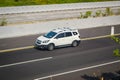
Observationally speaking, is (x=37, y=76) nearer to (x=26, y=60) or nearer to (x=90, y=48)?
(x=26, y=60)

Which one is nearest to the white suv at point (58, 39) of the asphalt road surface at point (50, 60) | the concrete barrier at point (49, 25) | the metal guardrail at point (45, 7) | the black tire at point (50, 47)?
the black tire at point (50, 47)

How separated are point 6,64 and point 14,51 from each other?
3.71 meters

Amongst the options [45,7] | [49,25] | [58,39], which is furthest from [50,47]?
[45,7]

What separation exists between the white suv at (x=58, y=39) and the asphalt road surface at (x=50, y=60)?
1.44 feet

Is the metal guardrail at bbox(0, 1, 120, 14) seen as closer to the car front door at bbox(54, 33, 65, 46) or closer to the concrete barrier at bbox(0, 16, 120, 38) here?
the concrete barrier at bbox(0, 16, 120, 38)

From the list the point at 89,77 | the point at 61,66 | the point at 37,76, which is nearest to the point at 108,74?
the point at 89,77

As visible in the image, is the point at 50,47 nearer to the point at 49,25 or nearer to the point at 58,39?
the point at 58,39

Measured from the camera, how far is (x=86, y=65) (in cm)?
2220

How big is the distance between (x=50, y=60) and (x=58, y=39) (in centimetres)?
371

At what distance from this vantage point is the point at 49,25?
1276 inches

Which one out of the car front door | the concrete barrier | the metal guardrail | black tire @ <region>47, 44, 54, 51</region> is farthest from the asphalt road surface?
the metal guardrail

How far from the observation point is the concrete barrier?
2975 cm

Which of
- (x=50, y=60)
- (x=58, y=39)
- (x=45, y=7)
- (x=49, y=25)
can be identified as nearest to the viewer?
(x=50, y=60)

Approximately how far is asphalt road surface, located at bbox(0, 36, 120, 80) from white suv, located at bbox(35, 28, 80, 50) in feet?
1.44
